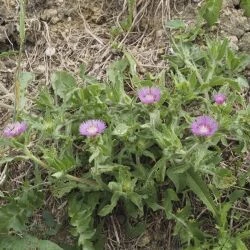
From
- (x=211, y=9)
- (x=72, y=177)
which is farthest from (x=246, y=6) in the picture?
(x=72, y=177)

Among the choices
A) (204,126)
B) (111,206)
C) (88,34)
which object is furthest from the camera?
(88,34)

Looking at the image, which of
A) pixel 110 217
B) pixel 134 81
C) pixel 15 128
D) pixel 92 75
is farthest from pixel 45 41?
pixel 110 217

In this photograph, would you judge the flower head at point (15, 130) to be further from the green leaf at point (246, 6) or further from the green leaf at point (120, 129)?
the green leaf at point (246, 6)

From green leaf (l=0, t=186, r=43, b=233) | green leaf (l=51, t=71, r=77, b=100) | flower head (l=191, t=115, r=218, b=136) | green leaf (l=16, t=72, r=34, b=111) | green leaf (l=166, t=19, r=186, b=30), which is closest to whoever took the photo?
flower head (l=191, t=115, r=218, b=136)

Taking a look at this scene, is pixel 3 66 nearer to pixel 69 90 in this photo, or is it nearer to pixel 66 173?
pixel 69 90

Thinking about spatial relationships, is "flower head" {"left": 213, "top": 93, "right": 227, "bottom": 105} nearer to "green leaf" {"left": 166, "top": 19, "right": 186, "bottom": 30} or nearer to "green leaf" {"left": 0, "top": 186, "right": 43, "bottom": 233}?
"green leaf" {"left": 166, "top": 19, "right": 186, "bottom": 30}

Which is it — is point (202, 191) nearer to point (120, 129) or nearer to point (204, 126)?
point (204, 126)

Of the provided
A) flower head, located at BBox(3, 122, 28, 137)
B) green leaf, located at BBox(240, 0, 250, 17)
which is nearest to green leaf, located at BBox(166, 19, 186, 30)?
green leaf, located at BBox(240, 0, 250, 17)

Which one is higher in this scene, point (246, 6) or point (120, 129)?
point (246, 6)
